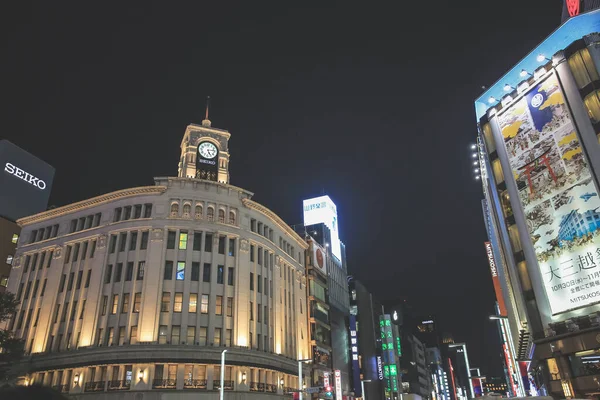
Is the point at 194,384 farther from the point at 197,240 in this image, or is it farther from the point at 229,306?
the point at 197,240

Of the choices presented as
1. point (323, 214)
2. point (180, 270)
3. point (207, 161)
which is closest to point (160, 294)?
point (180, 270)

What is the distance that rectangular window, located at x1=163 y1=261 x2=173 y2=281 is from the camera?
49.2 meters

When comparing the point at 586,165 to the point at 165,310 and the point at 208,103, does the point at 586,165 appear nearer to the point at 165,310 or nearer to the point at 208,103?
the point at 165,310

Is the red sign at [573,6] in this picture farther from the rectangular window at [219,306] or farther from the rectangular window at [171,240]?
the rectangular window at [171,240]

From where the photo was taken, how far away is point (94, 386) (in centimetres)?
4356

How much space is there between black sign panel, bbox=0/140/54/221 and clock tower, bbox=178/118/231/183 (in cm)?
2978

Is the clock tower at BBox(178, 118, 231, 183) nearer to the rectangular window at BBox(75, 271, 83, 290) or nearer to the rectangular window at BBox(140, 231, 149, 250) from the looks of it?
the rectangular window at BBox(140, 231, 149, 250)

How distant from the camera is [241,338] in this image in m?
50.4

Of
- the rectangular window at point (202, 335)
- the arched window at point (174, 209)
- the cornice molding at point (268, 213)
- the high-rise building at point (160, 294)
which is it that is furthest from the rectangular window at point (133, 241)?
the cornice molding at point (268, 213)

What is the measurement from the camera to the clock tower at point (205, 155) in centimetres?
6181

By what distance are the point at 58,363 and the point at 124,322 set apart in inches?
336

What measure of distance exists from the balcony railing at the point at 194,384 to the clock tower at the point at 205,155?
27.6 m

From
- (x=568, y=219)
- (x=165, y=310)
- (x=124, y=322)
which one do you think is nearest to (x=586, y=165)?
(x=568, y=219)

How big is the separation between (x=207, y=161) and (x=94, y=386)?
32.3 meters
